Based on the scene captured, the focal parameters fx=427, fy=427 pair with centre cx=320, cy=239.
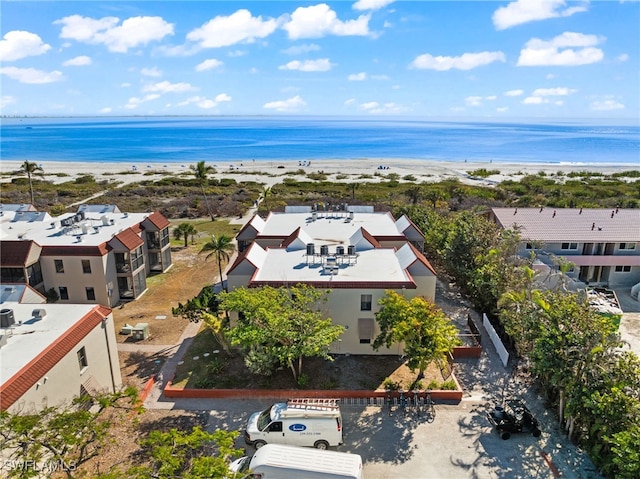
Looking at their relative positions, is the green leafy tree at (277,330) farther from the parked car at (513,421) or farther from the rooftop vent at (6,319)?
the rooftop vent at (6,319)

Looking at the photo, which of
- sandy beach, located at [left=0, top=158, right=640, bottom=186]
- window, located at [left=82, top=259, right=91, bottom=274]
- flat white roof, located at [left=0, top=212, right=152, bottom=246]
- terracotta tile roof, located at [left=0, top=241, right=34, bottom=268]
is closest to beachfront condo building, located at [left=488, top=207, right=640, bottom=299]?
flat white roof, located at [left=0, top=212, right=152, bottom=246]

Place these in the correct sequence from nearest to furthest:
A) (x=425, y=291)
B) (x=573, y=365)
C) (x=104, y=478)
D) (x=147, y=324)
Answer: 1. (x=104, y=478)
2. (x=573, y=365)
3. (x=425, y=291)
4. (x=147, y=324)

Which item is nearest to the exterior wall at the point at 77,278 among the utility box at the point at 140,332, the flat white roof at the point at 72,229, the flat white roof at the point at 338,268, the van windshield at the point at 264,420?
the flat white roof at the point at 72,229

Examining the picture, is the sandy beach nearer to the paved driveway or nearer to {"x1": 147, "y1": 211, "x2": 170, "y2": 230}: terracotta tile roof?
{"x1": 147, "y1": 211, "x2": 170, "y2": 230}: terracotta tile roof

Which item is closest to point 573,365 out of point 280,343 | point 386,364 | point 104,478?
point 386,364

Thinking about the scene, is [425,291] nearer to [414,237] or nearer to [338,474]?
[414,237]

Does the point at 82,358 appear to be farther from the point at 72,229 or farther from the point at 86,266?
the point at 72,229
